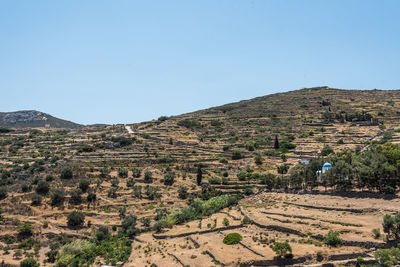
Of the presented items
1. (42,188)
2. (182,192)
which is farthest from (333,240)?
(42,188)

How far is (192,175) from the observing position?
62312 millimetres

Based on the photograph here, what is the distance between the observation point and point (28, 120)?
160m

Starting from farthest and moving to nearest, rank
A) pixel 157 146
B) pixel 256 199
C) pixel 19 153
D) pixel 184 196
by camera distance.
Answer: pixel 157 146, pixel 19 153, pixel 184 196, pixel 256 199

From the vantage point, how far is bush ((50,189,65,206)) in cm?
4594

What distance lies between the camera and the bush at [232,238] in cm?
3105

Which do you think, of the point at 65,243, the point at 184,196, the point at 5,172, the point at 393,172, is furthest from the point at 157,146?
the point at 393,172

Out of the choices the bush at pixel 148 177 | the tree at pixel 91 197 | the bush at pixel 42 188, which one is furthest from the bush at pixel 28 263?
the bush at pixel 148 177

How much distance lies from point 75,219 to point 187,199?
64.4ft

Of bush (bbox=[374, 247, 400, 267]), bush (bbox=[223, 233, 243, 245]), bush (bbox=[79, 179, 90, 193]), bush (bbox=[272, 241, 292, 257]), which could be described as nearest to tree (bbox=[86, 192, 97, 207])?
bush (bbox=[79, 179, 90, 193])

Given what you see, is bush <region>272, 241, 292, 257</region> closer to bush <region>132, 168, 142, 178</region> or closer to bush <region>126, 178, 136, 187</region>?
bush <region>126, 178, 136, 187</region>

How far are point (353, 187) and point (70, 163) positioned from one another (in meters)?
55.6

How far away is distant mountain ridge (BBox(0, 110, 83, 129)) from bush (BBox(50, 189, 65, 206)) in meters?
119

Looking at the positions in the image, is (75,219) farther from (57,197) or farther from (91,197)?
(57,197)

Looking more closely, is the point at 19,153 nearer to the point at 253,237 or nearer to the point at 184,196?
the point at 184,196
